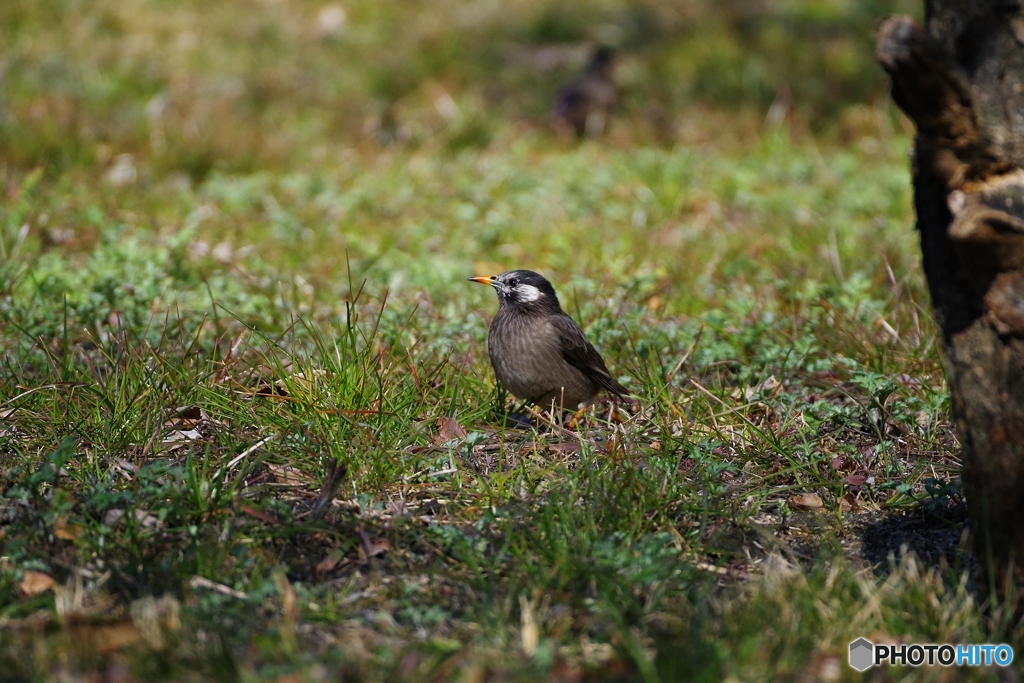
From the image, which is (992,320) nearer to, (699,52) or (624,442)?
(624,442)

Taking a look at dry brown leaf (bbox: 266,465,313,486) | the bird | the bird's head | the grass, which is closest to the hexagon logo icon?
the grass

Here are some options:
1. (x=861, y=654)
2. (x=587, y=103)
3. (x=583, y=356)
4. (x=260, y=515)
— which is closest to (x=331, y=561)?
(x=260, y=515)

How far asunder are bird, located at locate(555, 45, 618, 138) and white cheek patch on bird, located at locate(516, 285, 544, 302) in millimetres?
5757

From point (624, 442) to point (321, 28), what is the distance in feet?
36.0

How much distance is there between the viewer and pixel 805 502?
4184mm

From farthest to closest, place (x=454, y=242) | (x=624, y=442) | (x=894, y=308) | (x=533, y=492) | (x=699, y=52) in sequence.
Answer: (x=699, y=52), (x=454, y=242), (x=894, y=308), (x=624, y=442), (x=533, y=492)

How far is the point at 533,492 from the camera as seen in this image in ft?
13.2

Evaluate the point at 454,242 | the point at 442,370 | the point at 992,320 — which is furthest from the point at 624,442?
the point at 454,242

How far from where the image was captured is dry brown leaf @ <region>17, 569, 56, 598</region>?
130 inches

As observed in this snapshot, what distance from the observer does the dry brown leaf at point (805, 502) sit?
4164mm

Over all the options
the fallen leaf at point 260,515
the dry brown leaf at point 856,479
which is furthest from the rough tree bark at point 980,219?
the fallen leaf at point 260,515

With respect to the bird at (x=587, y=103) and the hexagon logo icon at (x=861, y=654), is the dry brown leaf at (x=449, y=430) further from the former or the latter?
the bird at (x=587, y=103)

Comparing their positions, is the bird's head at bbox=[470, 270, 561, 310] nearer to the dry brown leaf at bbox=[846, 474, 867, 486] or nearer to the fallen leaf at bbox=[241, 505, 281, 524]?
the dry brown leaf at bbox=[846, 474, 867, 486]

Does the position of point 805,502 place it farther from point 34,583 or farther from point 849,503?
point 34,583
